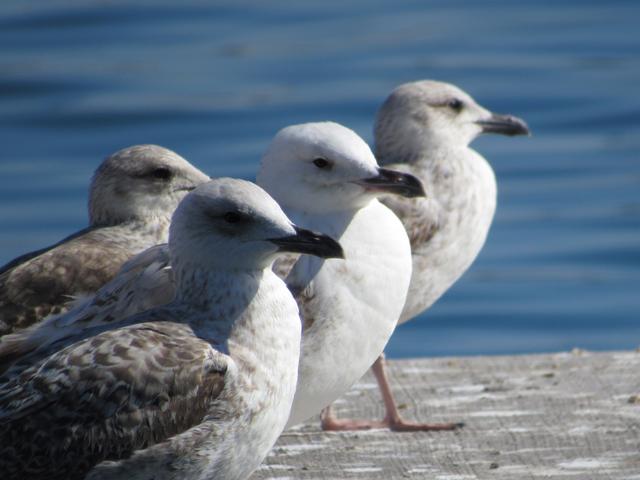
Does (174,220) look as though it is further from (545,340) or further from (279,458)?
(545,340)

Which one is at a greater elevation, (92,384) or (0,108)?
(92,384)

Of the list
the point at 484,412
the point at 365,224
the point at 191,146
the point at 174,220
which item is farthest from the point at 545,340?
the point at 174,220

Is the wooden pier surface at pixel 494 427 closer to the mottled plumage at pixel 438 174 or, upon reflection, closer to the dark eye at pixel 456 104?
the mottled plumage at pixel 438 174

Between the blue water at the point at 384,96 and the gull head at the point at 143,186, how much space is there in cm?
591

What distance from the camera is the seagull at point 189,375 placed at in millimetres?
4957

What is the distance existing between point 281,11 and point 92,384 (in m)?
15.8

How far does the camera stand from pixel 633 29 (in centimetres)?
1955

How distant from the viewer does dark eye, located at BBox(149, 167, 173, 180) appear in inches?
273

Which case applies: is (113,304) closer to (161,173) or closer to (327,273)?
(327,273)

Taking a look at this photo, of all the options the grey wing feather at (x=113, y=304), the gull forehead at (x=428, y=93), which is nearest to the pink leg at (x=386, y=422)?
the grey wing feather at (x=113, y=304)

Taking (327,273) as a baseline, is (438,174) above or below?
below

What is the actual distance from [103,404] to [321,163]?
156 centimetres

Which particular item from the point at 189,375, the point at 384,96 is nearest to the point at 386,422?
the point at 189,375

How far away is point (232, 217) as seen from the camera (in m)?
5.30
